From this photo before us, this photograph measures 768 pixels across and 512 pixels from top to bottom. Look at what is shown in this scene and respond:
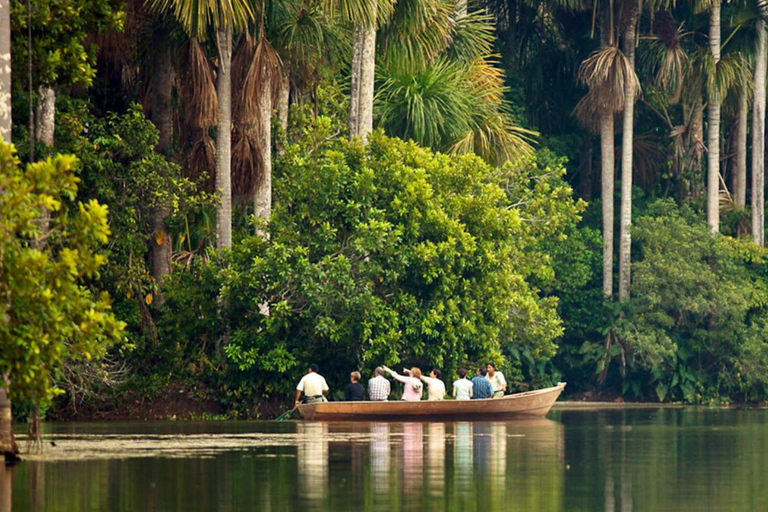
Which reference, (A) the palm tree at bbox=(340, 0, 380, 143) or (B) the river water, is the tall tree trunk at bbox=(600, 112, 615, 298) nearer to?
(A) the palm tree at bbox=(340, 0, 380, 143)

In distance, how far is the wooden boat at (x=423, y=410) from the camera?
99.6ft

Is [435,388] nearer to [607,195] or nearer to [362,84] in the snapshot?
[362,84]

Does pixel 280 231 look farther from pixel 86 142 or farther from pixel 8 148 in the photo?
pixel 8 148

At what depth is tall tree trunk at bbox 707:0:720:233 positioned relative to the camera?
47156 mm

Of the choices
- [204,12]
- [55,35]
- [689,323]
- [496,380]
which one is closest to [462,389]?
[496,380]

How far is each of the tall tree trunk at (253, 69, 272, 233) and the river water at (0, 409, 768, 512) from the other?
302 inches

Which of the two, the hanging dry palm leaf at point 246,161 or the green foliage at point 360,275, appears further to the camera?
the hanging dry palm leaf at point 246,161

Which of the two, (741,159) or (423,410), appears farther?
(741,159)

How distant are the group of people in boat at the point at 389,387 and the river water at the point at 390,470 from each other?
96.2 inches

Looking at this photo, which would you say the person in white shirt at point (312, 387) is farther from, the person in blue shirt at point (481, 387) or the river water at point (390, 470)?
the person in blue shirt at point (481, 387)

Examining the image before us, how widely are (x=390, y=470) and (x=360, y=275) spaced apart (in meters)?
15.1

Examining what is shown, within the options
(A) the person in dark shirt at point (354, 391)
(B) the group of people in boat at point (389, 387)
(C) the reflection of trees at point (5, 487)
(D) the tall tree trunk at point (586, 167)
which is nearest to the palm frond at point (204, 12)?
(B) the group of people in boat at point (389, 387)

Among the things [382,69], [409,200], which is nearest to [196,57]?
[409,200]

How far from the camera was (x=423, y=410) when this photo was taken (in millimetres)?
30875
